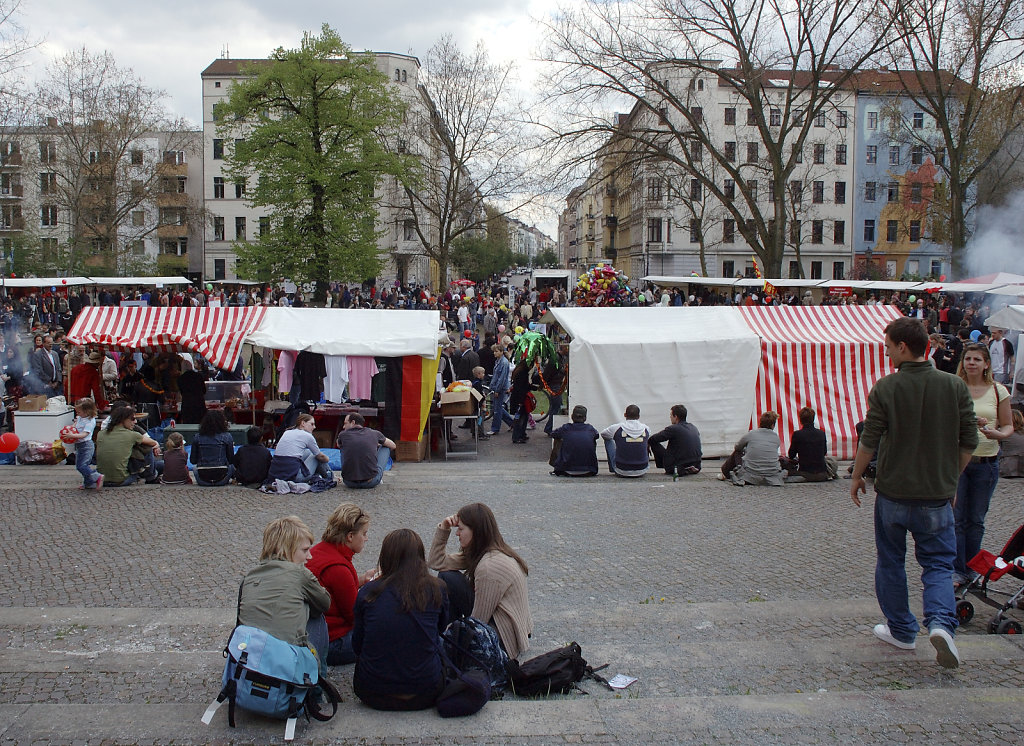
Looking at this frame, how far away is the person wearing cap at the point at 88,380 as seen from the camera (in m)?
13.9

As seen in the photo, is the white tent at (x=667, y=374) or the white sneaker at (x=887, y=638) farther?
the white tent at (x=667, y=374)

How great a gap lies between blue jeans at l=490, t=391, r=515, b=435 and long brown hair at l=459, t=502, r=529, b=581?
35.2 ft

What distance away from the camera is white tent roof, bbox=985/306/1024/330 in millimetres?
12914

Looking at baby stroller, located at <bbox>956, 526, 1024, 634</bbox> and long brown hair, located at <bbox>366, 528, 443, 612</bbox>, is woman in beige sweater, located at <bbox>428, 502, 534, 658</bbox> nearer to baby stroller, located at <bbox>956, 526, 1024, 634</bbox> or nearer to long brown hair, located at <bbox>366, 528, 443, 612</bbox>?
long brown hair, located at <bbox>366, 528, 443, 612</bbox>

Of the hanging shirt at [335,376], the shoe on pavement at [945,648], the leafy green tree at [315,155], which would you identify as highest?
the leafy green tree at [315,155]

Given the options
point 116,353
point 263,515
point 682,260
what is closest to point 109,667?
point 263,515

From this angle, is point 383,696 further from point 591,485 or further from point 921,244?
point 921,244

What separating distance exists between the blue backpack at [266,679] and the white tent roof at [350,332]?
8874mm

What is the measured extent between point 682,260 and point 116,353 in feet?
180

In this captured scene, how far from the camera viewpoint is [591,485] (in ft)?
34.5

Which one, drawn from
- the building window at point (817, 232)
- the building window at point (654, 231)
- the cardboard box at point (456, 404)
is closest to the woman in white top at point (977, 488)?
the cardboard box at point (456, 404)

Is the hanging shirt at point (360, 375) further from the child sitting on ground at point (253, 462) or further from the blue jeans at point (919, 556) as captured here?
the blue jeans at point (919, 556)

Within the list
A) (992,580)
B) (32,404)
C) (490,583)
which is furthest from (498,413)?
(490,583)

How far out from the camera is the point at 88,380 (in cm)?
1403
